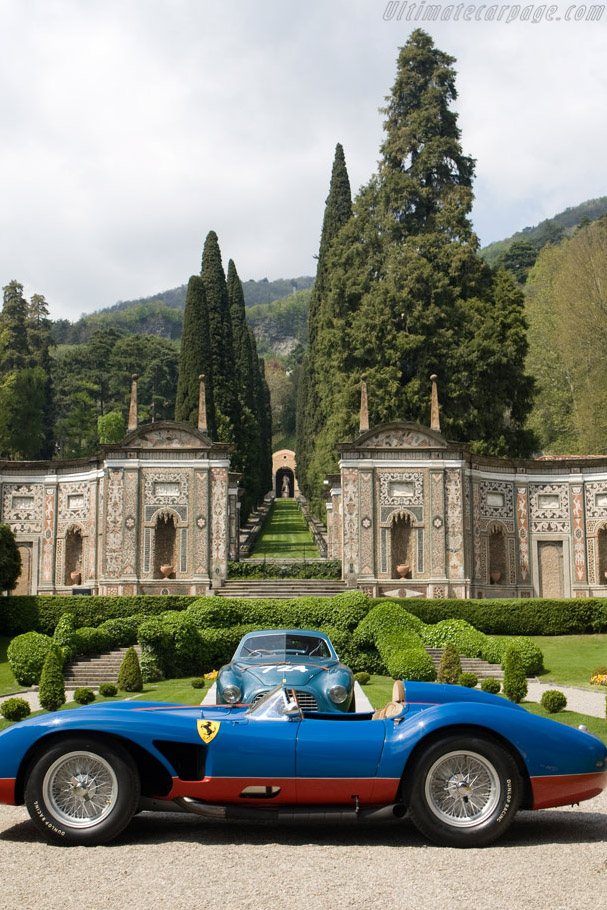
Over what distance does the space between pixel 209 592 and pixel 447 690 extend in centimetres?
2483

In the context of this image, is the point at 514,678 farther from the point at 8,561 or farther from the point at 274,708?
the point at 8,561

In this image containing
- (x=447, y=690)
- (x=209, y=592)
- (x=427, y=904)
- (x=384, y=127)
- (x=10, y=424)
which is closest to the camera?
(x=427, y=904)

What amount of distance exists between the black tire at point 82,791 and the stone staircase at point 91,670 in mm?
16504

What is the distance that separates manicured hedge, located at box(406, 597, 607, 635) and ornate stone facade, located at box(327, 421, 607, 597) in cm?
403

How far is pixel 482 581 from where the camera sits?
33.9 metres

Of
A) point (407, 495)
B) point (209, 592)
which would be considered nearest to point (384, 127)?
point (407, 495)

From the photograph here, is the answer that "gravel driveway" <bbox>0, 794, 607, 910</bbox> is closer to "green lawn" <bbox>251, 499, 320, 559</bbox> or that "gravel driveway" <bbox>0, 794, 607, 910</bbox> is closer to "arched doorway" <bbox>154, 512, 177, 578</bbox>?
"arched doorway" <bbox>154, 512, 177, 578</bbox>

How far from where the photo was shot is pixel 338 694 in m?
12.1

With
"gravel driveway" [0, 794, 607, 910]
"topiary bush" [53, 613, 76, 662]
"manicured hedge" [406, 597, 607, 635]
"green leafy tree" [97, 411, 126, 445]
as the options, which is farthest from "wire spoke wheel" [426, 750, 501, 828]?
"green leafy tree" [97, 411, 126, 445]

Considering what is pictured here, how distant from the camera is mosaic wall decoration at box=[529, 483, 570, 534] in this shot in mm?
34906

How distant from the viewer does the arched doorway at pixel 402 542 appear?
32781 millimetres


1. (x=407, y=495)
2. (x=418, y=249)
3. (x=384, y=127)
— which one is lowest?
(x=407, y=495)

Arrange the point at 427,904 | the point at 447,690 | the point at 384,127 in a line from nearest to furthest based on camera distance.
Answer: the point at 427,904 → the point at 447,690 → the point at 384,127

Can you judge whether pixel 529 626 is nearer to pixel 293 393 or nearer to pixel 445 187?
pixel 445 187
